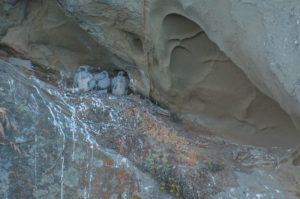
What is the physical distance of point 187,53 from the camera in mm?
3346

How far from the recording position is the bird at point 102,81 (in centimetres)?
404

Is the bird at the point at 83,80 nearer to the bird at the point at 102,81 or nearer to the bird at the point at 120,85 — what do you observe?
the bird at the point at 102,81

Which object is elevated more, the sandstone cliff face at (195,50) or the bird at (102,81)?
the sandstone cliff face at (195,50)

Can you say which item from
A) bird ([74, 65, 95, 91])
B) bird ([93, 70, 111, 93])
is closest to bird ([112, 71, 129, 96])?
bird ([93, 70, 111, 93])

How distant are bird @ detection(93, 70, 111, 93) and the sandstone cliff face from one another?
128 millimetres

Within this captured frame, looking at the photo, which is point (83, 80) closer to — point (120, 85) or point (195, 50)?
point (120, 85)

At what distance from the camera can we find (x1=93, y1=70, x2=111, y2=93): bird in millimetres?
4043

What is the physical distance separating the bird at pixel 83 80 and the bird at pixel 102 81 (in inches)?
2.1

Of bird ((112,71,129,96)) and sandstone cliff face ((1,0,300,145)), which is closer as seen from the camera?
sandstone cliff face ((1,0,300,145))

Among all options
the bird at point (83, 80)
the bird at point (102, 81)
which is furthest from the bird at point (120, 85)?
the bird at point (83, 80)

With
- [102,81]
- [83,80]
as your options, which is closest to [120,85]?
[102,81]

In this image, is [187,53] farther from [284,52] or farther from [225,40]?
[284,52]

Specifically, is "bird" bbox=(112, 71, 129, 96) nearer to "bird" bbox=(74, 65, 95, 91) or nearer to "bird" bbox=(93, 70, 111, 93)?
"bird" bbox=(93, 70, 111, 93)

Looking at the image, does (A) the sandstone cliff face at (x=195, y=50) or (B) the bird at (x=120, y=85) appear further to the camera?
(B) the bird at (x=120, y=85)
